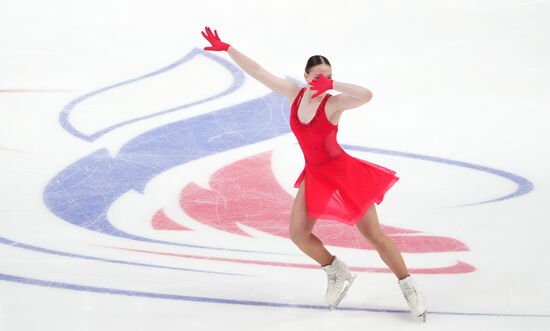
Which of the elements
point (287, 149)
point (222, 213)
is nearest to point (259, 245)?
point (222, 213)

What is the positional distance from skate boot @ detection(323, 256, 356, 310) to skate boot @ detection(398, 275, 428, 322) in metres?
0.34

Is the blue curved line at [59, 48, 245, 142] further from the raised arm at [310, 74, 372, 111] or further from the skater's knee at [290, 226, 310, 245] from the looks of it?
the raised arm at [310, 74, 372, 111]

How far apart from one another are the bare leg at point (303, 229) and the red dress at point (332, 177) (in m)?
0.05

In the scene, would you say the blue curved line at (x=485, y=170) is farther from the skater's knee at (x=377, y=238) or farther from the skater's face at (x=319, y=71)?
the skater's face at (x=319, y=71)

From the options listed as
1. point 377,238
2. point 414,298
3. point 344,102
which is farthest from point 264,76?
point 414,298

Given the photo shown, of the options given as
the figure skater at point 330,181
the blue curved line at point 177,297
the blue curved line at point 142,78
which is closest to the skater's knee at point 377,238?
the figure skater at point 330,181

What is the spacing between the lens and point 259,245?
6.23 metres

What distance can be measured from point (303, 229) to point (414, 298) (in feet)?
2.20

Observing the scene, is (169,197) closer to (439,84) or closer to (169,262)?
(169,262)

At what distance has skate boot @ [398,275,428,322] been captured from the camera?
5.07 meters

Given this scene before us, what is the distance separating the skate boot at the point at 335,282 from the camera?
526cm

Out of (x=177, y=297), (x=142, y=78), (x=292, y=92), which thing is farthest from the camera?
(x=142, y=78)

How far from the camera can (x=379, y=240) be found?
5.11 m

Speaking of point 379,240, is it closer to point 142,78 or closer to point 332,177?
point 332,177
